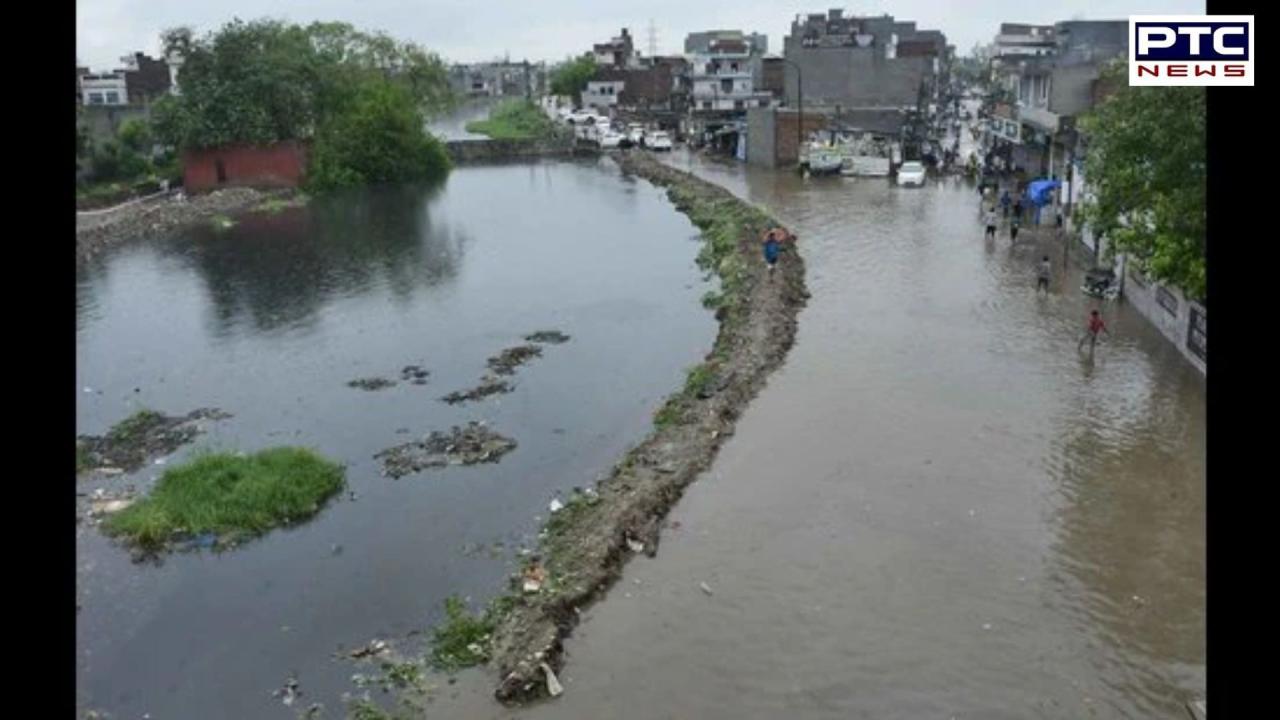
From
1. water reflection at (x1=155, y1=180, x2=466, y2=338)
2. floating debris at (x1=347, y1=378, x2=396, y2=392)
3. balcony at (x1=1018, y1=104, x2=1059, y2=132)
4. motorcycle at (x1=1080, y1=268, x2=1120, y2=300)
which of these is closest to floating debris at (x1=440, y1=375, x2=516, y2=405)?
floating debris at (x1=347, y1=378, x2=396, y2=392)

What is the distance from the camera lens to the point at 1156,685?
10.4 m

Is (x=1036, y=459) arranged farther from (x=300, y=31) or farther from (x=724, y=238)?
(x=300, y=31)

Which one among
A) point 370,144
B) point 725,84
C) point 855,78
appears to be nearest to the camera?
point 370,144

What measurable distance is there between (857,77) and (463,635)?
5799cm

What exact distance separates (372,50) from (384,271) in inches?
1516

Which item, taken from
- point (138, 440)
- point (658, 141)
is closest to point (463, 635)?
point (138, 440)

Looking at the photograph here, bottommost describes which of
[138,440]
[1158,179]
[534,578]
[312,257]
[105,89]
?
[534,578]

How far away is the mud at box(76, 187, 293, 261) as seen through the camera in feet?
141

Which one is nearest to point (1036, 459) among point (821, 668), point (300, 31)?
point (821, 668)

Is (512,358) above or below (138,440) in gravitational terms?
above

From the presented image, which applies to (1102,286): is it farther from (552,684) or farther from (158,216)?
(158,216)

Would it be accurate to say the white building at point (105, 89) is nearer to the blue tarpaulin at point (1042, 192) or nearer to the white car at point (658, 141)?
the white car at point (658, 141)

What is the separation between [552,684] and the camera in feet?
35.2

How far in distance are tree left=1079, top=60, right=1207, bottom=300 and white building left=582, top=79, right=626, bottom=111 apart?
84.4 meters
